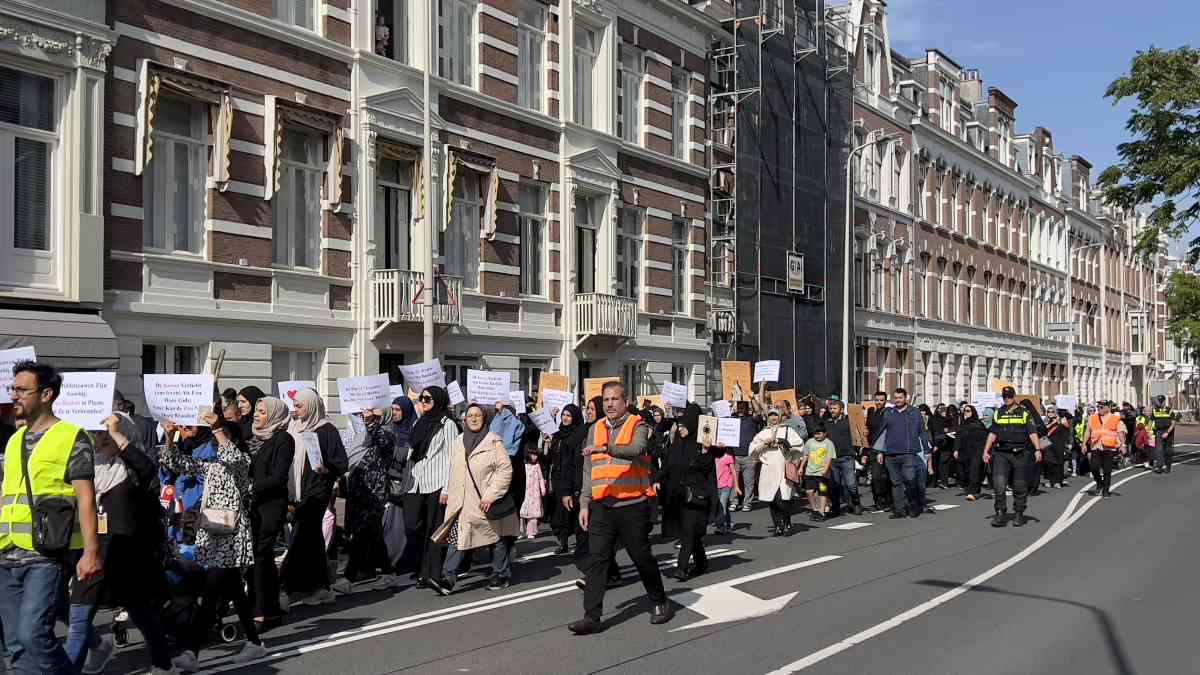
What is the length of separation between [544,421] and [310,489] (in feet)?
22.0

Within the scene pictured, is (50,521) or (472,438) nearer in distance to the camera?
(50,521)

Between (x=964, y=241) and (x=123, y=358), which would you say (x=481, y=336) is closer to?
(x=123, y=358)

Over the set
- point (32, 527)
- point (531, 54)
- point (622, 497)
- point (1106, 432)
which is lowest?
point (1106, 432)

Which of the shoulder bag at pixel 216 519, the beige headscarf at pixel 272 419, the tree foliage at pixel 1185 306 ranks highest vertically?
the tree foliage at pixel 1185 306

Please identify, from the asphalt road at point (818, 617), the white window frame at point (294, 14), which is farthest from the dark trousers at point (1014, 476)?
the white window frame at point (294, 14)

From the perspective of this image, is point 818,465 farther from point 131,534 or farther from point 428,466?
point 131,534

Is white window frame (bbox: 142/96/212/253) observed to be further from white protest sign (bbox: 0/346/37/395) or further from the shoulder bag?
the shoulder bag

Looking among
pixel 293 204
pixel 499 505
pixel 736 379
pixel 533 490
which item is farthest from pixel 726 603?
pixel 736 379

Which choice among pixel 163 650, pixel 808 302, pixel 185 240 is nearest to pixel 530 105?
pixel 185 240

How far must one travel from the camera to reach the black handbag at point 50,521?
19.4 feet

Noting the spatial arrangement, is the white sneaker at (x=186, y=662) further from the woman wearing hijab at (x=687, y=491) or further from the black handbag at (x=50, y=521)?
the woman wearing hijab at (x=687, y=491)

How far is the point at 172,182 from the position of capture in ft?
58.8

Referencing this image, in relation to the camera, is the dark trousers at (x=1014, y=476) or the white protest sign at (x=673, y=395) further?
the white protest sign at (x=673, y=395)

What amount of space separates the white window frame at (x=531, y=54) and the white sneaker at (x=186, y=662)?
18.8 metres
